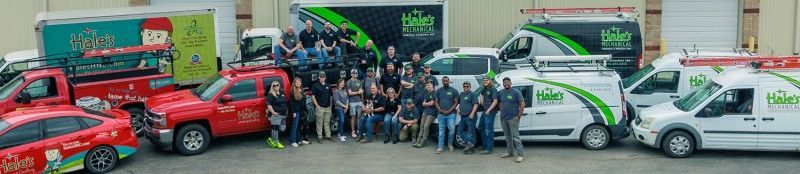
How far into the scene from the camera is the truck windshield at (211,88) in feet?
53.5

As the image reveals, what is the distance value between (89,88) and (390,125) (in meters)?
5.72

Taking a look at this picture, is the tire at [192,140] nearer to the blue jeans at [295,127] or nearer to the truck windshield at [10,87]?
the blue jeans at [295,127]

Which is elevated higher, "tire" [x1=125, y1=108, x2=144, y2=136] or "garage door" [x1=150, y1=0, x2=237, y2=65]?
"garage door" [x1=150, y1=0, x2=237, y2=65]

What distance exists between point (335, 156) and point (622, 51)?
7716 mm

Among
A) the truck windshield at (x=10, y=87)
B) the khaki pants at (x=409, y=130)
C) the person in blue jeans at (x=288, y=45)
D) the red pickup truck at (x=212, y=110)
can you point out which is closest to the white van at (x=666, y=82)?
the khaki pants at (x=409, y=130)

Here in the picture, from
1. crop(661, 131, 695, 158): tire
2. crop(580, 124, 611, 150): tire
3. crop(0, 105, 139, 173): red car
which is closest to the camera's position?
crop(0, 105, 139, 173): red car

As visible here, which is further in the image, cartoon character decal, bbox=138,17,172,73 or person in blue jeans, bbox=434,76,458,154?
cartoon character decal, bbox=138,17,172,73

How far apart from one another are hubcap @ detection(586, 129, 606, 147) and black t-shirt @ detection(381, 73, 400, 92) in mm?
3924

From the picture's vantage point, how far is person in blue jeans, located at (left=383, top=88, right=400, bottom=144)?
55.0 ft

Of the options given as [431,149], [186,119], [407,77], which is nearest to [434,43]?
[407,77]

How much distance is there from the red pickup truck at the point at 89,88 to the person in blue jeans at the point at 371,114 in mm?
3977

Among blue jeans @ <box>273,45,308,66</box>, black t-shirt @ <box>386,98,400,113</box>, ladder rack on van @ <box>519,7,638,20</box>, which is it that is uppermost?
ladder rack on van @ <box>519,7,638,20</box>

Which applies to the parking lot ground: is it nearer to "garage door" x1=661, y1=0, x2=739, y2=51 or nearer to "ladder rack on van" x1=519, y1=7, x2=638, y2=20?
"ladder rack on van" x1=519, y1=7, x2=638, y2=20

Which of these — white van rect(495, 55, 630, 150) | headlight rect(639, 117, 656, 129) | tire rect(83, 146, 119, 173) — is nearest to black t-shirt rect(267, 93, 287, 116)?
tire rect(83, 146, 119, 173)
